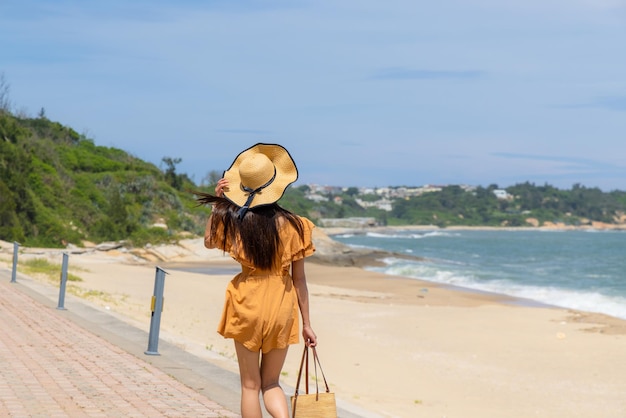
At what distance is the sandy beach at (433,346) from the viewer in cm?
1063

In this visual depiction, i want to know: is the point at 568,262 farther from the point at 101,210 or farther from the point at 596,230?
the point at 596,230

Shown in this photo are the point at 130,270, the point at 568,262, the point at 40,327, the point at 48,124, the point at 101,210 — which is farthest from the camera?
the point at 48,124

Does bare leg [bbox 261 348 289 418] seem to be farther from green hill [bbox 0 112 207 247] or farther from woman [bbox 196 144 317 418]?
green hill [bbox 0 112 207 247]

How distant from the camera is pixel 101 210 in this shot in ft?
161

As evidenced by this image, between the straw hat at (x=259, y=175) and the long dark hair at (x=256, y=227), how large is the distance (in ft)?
0.16

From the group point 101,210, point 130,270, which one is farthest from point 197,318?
point 101,210

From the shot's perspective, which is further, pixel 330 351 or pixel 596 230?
pixel 596 230

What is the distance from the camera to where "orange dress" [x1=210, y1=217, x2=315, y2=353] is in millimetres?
4938

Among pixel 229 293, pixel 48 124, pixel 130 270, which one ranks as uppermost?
pixel 48 124

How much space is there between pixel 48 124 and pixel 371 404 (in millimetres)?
58841

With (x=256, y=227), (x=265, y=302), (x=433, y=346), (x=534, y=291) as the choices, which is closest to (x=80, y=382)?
(x=265, y=302)

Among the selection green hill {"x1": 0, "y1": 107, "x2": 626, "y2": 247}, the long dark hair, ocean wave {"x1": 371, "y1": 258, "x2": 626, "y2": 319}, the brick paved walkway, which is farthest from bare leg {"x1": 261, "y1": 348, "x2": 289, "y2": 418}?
green hill {"x1": 0, "y1": 107, "x2": 626, "y2": 247}

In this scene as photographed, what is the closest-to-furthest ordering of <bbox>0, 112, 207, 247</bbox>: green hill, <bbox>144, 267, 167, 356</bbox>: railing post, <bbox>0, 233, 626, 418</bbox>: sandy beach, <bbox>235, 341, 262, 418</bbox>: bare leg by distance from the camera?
<bbox>235, 341, 262, 418</bbox>: bare leg → <bbox>144, 267, 167, 356</bbox>: railing post → <bbox>0, 233, 626, 418</bbox>: sandy beach → <bbox>0, 112, 207, 247</bbox>: green hill

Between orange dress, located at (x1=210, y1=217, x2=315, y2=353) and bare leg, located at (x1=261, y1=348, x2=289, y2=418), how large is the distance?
2.5 inches
